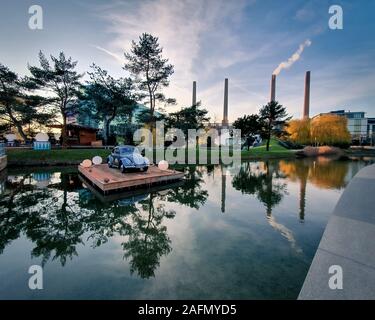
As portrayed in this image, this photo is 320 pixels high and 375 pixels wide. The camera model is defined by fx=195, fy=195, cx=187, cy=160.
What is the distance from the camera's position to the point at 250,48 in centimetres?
1558

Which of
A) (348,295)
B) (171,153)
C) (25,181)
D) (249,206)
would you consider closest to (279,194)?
(249,206)

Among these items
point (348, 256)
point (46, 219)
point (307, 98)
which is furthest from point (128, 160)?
point (307, 98)

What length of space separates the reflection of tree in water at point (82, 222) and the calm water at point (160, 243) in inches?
1.2

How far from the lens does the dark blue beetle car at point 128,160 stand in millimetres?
12539

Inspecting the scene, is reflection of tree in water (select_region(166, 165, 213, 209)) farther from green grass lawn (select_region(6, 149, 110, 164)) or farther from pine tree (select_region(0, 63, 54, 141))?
pine tree (select_region(0, 63, 54, 141))

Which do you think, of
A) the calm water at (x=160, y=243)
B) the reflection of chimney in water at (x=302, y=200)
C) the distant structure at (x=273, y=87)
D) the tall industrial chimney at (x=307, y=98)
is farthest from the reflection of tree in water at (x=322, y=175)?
the distant structure at (x=273, y=87)

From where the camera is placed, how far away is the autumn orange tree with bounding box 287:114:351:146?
1576 inches

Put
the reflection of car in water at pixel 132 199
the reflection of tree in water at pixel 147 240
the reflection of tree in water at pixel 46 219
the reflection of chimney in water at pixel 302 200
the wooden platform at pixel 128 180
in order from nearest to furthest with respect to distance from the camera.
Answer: the reflection of tree in water at pixel 147 240, the reflection of tree in water at pixel 46 219, the reflection of chimney in water at pixel 302 200, the reflection of car in water at pixel 132 199, the wooden platform at pixel 128 180

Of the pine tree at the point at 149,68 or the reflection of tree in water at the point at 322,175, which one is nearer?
the reflection of tree in water at the point at 322,175

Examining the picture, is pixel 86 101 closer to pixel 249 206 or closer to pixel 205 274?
pixel 249 206

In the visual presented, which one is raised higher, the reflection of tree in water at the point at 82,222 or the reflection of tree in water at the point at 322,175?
the reflection of tree in water at the point at 322,175

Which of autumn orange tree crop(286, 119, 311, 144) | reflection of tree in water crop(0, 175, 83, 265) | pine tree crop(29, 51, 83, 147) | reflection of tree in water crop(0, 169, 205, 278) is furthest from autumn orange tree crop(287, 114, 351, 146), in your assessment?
reflection of tree in water crop(0, 175, 83, 265)

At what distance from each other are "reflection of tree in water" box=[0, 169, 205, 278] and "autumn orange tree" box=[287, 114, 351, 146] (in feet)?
132

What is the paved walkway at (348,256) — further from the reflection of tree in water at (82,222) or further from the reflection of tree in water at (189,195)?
the reflection of tree in water at (189,195)
